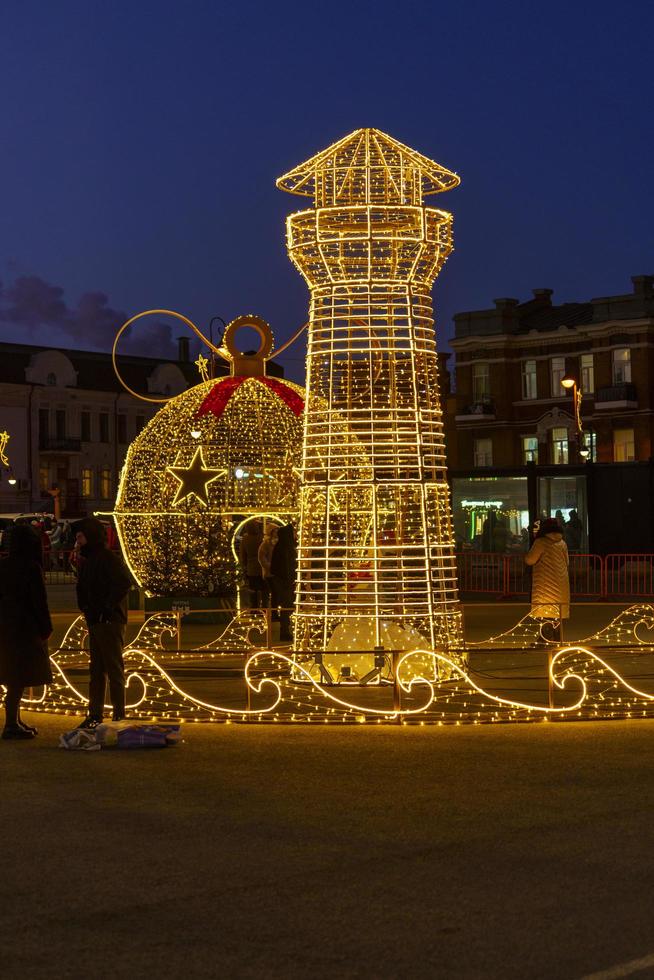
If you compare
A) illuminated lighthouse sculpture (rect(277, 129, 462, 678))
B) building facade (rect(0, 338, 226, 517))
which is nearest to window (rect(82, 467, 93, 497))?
building facade (rect(0, 338, 226, 517))

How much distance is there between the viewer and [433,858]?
766cm

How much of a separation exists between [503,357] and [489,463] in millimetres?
4470

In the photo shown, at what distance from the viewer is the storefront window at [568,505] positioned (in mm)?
37875

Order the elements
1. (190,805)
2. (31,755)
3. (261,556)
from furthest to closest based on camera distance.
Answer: (261,556) < (31,755) < (190,805)

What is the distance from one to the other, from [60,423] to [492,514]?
132ft

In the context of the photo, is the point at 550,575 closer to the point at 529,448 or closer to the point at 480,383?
the point at 529,448

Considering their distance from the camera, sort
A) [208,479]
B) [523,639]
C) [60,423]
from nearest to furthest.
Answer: [523,639] → [208,479] → [60,423]

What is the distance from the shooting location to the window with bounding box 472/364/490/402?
66500 mm

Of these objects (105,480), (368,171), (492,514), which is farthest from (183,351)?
(368,171)

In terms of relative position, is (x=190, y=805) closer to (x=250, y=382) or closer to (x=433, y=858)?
(x=433, y=858)

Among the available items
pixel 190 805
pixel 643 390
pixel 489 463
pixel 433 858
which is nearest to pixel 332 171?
pixel 190 805

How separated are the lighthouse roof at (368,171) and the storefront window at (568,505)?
74.1 feet

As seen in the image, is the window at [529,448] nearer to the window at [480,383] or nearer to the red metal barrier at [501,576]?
the window at [480,383]

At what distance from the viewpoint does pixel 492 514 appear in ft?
131
